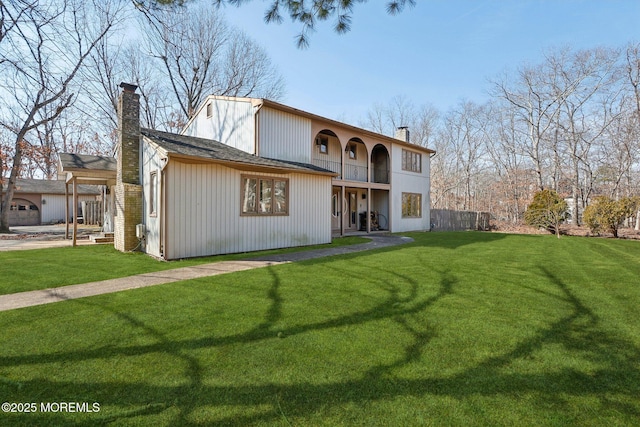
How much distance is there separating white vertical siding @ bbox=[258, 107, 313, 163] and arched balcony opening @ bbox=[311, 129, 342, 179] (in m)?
1.48

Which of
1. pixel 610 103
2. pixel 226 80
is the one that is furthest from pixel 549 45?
pixel 226 80

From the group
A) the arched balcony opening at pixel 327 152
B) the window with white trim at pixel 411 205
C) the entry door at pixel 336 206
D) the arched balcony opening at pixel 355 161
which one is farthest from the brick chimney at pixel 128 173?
the window with white trim at pixel 411 205

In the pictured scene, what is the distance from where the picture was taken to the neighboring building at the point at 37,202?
2391 centimetres

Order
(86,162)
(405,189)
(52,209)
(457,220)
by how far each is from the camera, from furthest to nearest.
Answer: (52,209) → (457,220) → (405,189) → (86,162)

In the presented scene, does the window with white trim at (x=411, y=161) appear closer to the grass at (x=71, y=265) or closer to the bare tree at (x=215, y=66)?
the grass at (x=71, y=265)

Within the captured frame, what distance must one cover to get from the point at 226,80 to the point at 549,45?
2490cm

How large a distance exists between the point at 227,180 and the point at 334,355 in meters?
6.84

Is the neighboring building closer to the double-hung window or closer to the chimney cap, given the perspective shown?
the chimney cap

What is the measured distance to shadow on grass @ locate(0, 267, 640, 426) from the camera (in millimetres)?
2133

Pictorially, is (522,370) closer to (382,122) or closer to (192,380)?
(192,380)

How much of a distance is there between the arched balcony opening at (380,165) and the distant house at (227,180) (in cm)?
211

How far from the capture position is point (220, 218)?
8641 mm

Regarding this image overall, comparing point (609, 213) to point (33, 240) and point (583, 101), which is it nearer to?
point (583, 101)

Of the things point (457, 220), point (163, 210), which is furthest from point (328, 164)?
point (457, 220)
